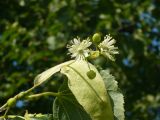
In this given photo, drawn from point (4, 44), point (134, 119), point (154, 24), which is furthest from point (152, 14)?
point (4, 44)

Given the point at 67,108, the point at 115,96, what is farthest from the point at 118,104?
the point at 67,108

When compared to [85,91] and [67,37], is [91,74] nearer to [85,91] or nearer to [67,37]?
[85,91]

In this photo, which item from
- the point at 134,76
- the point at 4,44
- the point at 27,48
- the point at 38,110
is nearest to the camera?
the point at 38,110

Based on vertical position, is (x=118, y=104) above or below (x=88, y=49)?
below

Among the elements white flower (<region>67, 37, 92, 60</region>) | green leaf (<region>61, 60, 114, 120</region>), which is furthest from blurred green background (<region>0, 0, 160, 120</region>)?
green leaf (<region>61, 60, 114, 120</region>)

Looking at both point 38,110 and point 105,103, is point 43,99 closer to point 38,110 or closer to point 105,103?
point 38,110

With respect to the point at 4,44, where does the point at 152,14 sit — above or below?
above

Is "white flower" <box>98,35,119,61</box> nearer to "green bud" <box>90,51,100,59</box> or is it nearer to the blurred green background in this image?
"green bud" <box>90,51,100,59</box>

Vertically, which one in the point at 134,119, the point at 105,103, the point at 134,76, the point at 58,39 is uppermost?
the point at 58,39
